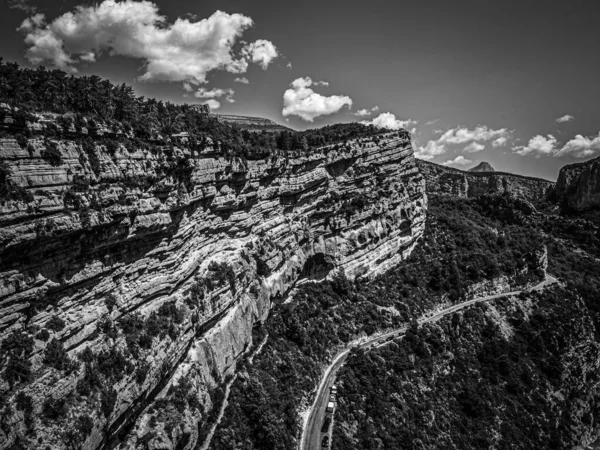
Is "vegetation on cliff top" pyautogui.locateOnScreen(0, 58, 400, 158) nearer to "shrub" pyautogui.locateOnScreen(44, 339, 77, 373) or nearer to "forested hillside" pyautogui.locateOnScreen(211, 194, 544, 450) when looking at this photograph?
"shrub" pyautogui.locateOnScreen(44, 339, 77, 373)

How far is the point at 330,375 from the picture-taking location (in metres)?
49.5

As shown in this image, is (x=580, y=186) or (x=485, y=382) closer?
(x=485, y=382)

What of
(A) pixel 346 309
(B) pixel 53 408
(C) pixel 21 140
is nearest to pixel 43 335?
(B) pixel 53 408

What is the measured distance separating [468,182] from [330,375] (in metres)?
170

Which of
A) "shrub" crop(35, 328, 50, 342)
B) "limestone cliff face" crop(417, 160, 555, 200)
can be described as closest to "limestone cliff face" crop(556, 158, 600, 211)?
"limestone cliff face" crop(417, 160, 555, 200)

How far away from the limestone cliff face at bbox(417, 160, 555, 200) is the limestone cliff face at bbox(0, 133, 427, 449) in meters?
142

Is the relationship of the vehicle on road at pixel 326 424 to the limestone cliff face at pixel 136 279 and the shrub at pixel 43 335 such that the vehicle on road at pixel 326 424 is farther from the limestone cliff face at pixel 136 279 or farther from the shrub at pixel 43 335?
the shrub at pixel 43 335

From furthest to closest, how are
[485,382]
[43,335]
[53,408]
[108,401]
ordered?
[485,382], [108,401], [43,335], [53,408]

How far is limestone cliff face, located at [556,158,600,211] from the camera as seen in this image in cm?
14462

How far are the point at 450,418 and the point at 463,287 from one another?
2874 cm

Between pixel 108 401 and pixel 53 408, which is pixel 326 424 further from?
pixel 53 408

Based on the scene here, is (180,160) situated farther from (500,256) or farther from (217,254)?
(500,256)

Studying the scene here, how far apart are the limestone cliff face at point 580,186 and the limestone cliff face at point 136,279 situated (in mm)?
147540

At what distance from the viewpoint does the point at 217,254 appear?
42.7 meters
